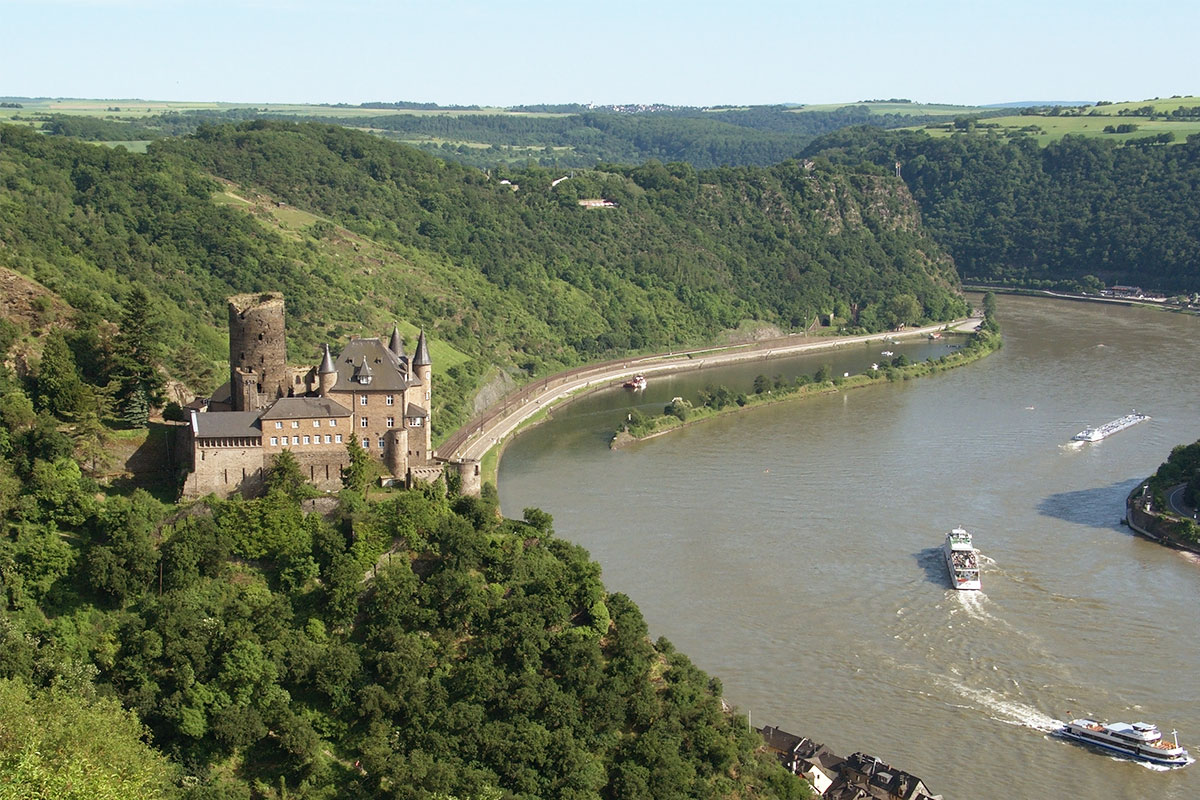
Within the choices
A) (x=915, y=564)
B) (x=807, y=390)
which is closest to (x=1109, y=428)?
(x=807, y=390)

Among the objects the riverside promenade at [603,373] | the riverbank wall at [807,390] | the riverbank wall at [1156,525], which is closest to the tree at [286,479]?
the riverside promenade at [603,373]

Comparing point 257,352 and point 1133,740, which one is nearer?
point 1133,740

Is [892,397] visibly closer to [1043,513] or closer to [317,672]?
[1043,513]

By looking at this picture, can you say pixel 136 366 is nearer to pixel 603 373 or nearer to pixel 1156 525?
pixel 1156 525

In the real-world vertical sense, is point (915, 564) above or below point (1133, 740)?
above

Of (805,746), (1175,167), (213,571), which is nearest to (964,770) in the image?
(805,746)

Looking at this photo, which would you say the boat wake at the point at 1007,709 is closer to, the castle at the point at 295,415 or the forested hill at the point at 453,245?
the castle at the point at 295,415

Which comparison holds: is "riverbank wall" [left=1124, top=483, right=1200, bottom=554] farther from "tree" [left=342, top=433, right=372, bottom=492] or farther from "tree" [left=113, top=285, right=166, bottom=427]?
"tree" [left=113, top=285, right=166, bottom=427]
